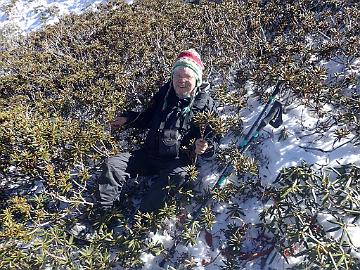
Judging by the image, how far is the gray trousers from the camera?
4266mm

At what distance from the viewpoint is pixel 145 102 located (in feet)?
18.9

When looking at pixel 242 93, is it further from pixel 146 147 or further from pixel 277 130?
pixel 146 147

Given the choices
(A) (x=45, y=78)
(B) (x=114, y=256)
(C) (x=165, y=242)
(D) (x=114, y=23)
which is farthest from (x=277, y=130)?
(D) (x=114, y=23)

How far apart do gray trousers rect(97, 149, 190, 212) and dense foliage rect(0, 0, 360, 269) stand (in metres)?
0.19

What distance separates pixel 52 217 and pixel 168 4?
6.75 metres

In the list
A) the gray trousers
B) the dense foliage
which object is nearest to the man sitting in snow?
the gray trousers

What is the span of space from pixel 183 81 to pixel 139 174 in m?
1.44

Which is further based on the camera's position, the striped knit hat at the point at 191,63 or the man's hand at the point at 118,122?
the man's hand at the point at 118,122

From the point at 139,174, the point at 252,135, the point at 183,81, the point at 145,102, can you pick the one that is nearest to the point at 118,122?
the point at 139,174

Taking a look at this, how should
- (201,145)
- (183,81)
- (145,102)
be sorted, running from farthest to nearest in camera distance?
(145,102), (183,81), (201,145)

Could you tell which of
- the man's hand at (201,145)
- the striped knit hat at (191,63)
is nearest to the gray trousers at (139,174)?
the man's hand at (201,145)

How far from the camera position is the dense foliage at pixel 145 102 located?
3.79m

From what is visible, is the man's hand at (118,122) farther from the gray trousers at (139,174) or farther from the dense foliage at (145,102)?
the gray trousers at (139,174)

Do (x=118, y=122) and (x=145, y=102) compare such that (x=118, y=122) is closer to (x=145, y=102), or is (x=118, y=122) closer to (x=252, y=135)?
(x=145, y=102)
